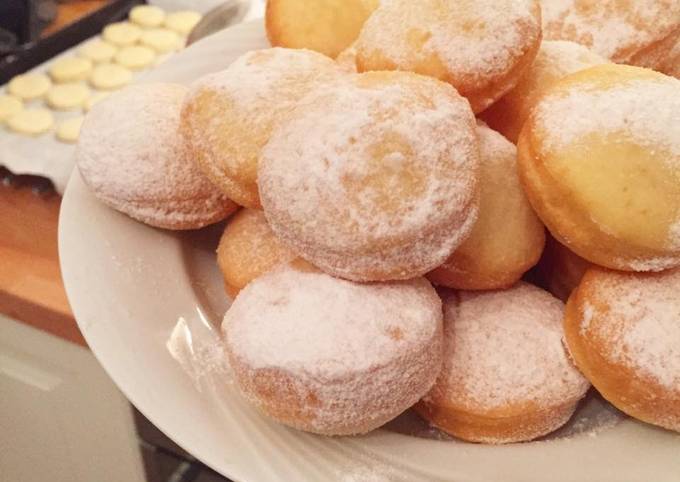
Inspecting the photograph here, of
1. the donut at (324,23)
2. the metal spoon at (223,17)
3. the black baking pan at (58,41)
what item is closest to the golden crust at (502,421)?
the donut at (324,23)

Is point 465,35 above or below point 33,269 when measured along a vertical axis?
above

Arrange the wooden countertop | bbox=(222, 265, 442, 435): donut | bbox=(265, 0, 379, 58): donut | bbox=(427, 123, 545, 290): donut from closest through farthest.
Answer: bbox=(222, 265, 442, 435): donut
bbox=(427, 123, 545, 290): donut
bbox=(265, 0, 379, 58): donut
the wooden countertop

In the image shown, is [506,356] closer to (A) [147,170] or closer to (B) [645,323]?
(B) [645,323]

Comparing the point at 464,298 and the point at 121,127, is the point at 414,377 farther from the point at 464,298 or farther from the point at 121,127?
the point at 121,127

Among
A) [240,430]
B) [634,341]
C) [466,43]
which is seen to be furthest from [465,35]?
[240,430]

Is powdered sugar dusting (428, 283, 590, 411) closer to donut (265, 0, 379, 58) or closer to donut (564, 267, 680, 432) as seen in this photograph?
donut (564, 267, 680, 432)

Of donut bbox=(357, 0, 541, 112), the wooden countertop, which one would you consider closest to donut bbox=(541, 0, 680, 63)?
donut bbox=(357, 0, 541, 112)
